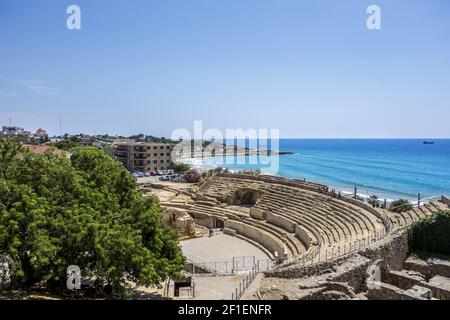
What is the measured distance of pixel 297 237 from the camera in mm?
28516

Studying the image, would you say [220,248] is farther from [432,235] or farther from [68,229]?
[68,229]

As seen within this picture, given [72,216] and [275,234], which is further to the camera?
[275,234]

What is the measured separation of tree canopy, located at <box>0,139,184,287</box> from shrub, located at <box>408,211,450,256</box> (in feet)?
41.8

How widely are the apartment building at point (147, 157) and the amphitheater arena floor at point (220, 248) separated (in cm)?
5159

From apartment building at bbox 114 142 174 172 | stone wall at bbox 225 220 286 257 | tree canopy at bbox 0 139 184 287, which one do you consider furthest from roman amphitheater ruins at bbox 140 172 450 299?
apartment building at bbox 114 142 174 172

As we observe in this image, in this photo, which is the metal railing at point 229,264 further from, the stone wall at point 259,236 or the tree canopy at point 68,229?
the tree canopy at point 68,229

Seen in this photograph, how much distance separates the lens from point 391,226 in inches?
898

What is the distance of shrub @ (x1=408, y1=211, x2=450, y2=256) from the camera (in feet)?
64.3
